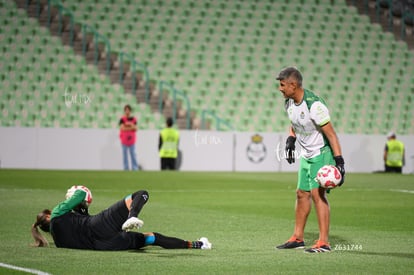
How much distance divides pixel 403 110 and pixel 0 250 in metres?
26.2

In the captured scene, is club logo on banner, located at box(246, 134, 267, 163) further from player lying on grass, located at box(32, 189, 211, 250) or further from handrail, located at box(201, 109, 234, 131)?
player lying on grass, located at box(32, 189, 211, 250)

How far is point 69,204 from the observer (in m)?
8.85

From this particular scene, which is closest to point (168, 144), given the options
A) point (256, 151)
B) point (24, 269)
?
point (256, 151)

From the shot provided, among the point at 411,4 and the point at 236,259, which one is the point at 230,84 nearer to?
the point at 411,4

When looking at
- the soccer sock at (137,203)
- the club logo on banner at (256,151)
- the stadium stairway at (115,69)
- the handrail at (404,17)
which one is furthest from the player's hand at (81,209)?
the handrail at (404,17)

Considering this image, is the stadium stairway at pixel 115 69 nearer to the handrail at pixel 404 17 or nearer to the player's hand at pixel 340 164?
the handrail at pixel 404 17

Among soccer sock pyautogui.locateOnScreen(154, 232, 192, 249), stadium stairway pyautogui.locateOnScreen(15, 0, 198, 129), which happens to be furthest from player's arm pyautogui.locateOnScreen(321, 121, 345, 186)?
stadium stairway pyautogui.locateOnScreen(15, 0, 198, 129)

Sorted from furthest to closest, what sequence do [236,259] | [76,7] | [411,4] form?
[411,4]
[76,7]
[236,259]

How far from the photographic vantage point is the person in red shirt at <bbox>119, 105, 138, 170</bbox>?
2723cm

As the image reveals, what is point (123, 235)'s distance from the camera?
892cm

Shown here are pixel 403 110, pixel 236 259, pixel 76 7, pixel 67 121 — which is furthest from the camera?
pixel 403 110

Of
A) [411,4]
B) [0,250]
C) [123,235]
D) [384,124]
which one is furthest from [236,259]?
[411,4]

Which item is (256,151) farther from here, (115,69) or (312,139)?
(312,139)

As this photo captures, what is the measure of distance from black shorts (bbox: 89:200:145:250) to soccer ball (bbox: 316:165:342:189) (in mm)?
2022
